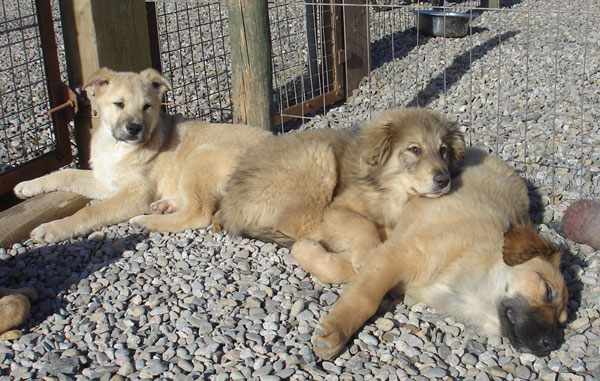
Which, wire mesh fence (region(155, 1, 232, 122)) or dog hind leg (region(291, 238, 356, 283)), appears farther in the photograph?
wire mesh fence (region(155, 1, 232, 122))

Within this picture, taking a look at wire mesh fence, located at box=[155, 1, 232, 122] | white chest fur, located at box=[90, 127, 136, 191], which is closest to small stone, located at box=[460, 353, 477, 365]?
white chest fur, located at box=[90, 127, 136, 191]

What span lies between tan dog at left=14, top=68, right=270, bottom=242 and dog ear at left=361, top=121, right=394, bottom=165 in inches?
48.1

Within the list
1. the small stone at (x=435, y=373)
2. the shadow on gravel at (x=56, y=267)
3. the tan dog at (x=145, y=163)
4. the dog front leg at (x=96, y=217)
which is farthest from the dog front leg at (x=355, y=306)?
the dog front leg at (x=96, y=217)

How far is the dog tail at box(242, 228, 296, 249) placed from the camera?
427cm

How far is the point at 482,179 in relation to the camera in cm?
433

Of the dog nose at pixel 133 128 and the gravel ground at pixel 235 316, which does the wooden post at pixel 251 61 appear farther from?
the gravel ground at pixel 235 316

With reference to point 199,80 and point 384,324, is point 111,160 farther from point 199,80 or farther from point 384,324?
point 384,324

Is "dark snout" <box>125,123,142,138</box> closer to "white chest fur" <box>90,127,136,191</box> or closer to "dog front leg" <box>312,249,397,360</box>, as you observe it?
"white chest fur" <box>90,127,136,191</box>

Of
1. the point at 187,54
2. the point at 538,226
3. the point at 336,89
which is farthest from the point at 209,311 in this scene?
the point at 187,54

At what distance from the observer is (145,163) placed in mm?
5332

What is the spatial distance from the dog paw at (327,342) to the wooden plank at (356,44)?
16.2ft

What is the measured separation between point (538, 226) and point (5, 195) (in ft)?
13.8

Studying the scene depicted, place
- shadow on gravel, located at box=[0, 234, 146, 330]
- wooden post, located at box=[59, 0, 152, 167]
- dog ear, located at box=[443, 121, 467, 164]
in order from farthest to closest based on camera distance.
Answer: wooden post, located at box=[59, 0, 152, 167] < dog ear, located at box=[443, 121, 467, 164] < shadow on gravel, located at box=[0, 234, 146, 330]

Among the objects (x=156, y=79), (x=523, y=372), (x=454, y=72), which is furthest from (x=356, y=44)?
(x=523, y=372)
